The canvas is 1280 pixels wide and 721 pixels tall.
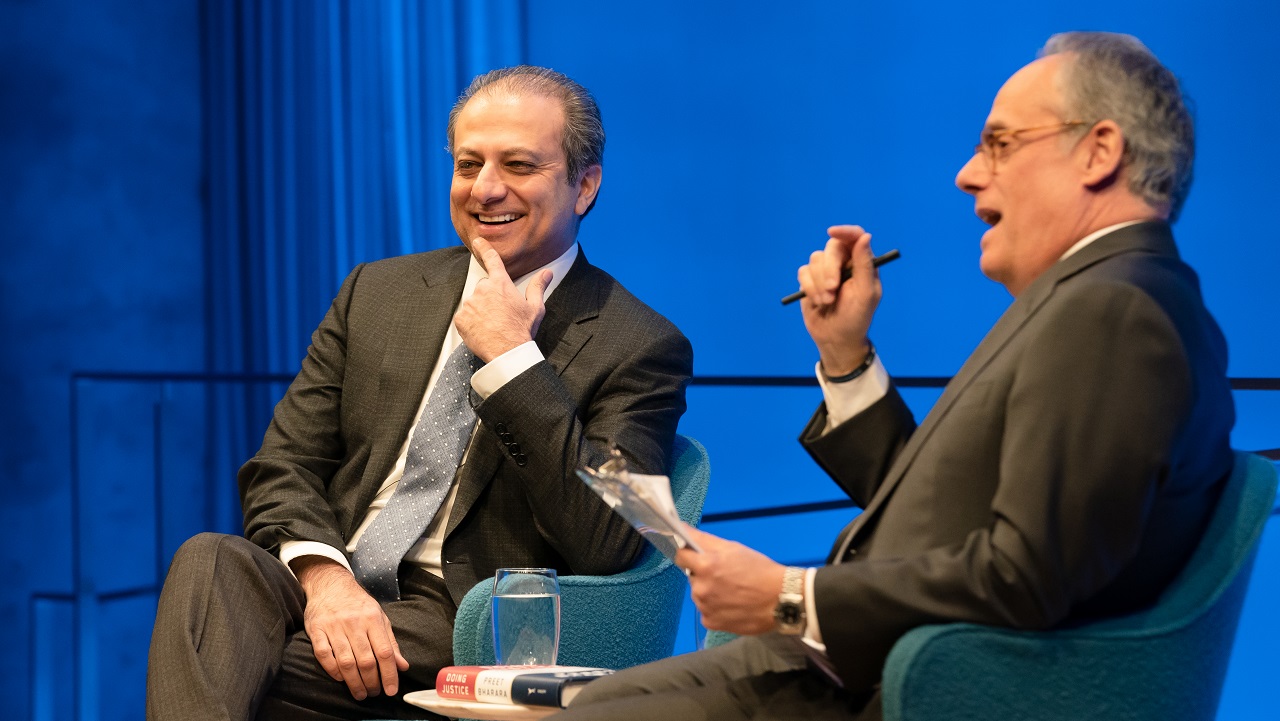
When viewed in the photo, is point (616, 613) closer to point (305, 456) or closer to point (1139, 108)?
point (305, 456)

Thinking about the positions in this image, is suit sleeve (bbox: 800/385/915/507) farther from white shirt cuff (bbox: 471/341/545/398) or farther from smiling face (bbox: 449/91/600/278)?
smiling face (bbox: 449/91/600/278)

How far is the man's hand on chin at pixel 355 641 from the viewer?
78.0 inches

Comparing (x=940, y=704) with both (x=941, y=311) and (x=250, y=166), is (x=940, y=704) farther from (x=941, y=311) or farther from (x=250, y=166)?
(x=250, y=166)

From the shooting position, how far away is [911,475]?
4.72 feet

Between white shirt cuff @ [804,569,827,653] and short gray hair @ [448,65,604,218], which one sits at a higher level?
short gray hair @ [448,65,604,218]

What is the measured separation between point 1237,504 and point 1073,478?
0.23 m

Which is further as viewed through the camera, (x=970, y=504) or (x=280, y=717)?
(x=280, y=717)

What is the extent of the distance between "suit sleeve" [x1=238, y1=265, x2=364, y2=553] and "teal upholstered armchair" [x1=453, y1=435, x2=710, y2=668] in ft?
1.23

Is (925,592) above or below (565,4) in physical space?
below

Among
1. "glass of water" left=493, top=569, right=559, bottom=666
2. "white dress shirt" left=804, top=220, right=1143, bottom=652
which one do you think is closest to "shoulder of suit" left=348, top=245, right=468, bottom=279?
"glass of water" left=493, top=569, right=559, bottom=666

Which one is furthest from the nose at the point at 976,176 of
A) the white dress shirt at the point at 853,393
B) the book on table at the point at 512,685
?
the book on table at the point at 512,685

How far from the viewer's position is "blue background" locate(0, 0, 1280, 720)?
15.4 ft

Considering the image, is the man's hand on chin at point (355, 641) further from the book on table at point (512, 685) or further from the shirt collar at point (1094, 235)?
the shirt collar at point (1094, 235)

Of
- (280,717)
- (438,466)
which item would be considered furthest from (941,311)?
(280,717)
